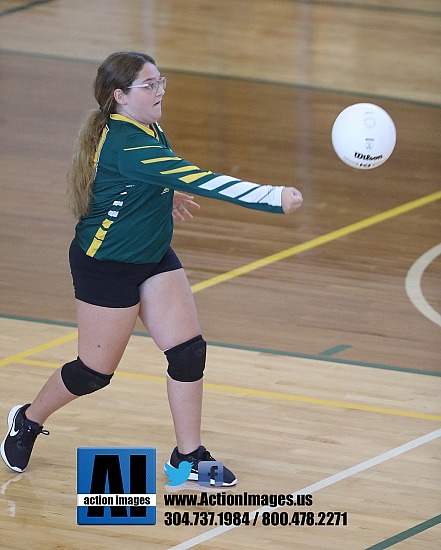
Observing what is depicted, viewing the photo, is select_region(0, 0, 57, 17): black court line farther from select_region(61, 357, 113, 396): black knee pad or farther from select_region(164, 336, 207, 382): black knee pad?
select_region(164, 336, 207, 382): black knee pad

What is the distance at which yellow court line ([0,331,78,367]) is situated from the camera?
7.77 metres

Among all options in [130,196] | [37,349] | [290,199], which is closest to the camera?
[290,199]

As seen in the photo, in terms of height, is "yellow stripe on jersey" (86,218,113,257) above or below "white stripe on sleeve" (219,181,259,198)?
below

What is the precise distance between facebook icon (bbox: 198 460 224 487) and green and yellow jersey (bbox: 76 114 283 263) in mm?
939

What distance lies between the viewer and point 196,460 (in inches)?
245

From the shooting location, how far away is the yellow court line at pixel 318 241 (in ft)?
30.4

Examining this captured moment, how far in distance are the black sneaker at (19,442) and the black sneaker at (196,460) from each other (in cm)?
64

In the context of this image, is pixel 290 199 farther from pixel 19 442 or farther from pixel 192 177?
pixel 19 442

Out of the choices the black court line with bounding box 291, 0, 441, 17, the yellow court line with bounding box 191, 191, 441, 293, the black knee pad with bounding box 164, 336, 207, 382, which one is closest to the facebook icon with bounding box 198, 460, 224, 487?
the black knee pad with bounding box 164, 336, 207, 382

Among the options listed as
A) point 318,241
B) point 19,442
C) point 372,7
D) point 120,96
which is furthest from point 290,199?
point 372,7

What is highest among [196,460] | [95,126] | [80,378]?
[95,126]

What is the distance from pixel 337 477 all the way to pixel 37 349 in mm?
2296

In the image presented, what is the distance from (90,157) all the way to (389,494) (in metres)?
1.93

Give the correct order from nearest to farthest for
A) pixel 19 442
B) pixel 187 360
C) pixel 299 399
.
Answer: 1. pixel 187 360
2. pixel 19 442
3. pixel 299 399
